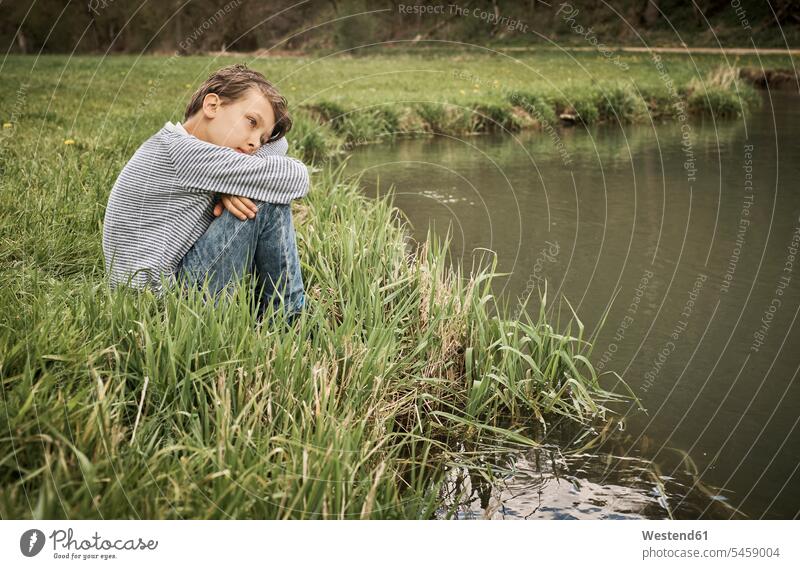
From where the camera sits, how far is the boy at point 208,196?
98.7 inches

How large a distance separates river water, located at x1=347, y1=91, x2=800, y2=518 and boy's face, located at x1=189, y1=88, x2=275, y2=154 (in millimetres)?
1355

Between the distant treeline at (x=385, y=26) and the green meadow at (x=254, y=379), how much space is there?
10.8 metres

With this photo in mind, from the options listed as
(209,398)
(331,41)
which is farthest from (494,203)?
(331,41)

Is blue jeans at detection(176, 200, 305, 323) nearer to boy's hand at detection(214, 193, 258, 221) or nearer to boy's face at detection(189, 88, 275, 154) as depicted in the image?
boy's hand at detection(214, 193, 258, 221)

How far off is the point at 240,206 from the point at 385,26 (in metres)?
15.9

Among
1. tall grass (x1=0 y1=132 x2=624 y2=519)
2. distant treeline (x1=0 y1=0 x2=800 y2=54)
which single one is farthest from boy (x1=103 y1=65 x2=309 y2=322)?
distant treeline (x1=0 y1=0 x2=800 y2=54)

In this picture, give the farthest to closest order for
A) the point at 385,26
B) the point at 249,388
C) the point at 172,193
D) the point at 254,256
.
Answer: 1. the point at 385,26
2. the point at 254,256
3. the point at 172,193
4. the point at 249,388

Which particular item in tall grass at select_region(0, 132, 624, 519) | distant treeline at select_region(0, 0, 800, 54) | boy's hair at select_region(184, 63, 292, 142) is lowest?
tall grass at select_region(0, 132, 624, 519)

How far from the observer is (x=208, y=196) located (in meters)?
2.56
